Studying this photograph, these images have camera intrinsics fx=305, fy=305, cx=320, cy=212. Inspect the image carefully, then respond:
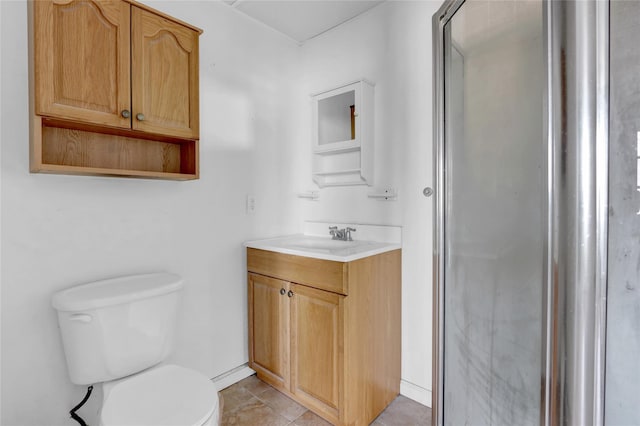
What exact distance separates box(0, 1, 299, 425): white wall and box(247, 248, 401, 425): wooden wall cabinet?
264 millimetres

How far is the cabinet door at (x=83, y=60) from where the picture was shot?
1070mm

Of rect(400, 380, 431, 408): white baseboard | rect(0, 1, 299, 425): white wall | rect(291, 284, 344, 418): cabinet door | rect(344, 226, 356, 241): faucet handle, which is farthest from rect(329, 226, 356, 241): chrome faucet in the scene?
rect(400, 380, 431, 408): white baseboard

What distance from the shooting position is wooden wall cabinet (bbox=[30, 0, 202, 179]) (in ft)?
3.58

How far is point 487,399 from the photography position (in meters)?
0.82

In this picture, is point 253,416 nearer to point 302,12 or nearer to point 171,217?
point 171,217

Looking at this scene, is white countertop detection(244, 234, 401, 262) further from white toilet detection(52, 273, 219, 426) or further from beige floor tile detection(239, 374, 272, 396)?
beige floor tile detection(239, 374, 272, 396)

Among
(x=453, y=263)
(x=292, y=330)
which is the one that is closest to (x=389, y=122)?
(x=453, y=263)

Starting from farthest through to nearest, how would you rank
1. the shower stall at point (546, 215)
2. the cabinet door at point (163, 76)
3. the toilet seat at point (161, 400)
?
the cabinet door at point (163, 76) → the toilet seat at point (161, 400) → the shower stall at point (546, 215)

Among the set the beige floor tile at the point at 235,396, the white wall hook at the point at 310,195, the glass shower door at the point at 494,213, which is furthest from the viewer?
the white wall hook at the point at 310,195

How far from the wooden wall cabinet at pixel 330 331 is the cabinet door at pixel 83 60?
1042 millimetres

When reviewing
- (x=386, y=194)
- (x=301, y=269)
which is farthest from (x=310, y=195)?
(x=301, y=269)

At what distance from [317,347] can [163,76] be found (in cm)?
147

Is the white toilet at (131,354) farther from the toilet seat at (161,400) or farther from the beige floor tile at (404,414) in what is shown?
the beige floor tile at (404,414)

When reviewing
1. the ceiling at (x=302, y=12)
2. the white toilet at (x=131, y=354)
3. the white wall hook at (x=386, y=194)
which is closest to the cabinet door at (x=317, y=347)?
the white toilet at (x=131, y=354)
